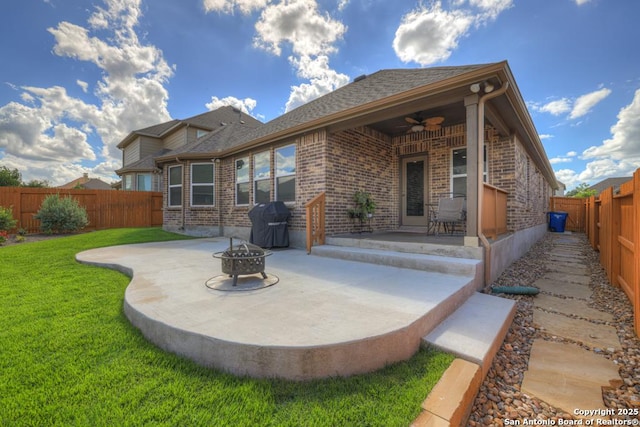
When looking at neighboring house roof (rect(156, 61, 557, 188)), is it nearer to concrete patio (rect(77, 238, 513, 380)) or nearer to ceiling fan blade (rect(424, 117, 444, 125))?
ceiling fan blade (rect(424, 117, 444, 125))

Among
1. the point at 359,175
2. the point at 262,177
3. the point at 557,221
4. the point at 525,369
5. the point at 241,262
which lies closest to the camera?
the point at 525,369

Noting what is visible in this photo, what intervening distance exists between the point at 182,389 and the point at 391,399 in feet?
4.06

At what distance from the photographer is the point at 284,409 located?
1.48 m

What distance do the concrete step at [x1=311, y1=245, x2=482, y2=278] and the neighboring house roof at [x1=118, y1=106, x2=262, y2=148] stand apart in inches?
594

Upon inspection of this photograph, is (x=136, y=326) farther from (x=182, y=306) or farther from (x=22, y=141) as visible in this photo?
(x=22, y=141)

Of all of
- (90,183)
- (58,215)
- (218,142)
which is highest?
(90,183)

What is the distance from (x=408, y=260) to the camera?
13.7ft

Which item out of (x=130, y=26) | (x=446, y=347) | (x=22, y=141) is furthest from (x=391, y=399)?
(x=22, y=141)

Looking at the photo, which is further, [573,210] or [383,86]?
[573,210]

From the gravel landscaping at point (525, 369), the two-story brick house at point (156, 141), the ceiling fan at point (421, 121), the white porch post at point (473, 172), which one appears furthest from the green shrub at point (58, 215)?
the gravel landscaping at point (525, 369)

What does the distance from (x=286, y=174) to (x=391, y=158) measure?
3122 mm

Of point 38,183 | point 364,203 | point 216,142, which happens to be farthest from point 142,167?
point 38,183

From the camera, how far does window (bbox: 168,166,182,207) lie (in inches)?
386

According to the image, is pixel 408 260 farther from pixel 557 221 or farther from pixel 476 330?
pixel 557 221
